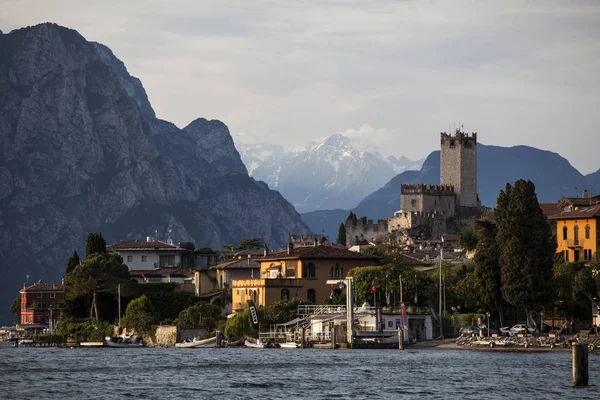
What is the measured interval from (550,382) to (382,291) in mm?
49568

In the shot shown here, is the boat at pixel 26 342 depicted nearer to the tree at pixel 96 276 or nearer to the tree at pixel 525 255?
the tree at pixel 96 276

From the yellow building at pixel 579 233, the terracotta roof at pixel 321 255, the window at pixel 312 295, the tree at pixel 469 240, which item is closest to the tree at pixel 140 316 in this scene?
the terracotta roof at pixel 321 255

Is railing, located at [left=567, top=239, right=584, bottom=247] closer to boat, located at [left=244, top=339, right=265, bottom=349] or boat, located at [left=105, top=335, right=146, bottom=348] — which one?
boat, located at [left=244, top=339, right=265, bottom=349]

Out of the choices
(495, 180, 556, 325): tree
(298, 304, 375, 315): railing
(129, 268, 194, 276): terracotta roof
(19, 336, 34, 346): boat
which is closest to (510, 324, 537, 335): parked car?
(495, 180, 556, 325): tree

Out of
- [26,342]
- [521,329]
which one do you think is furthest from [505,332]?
[26,342]

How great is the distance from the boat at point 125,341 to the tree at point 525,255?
132 ft

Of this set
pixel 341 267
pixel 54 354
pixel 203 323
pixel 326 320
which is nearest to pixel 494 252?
pixel 326 320

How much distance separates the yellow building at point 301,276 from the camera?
12288cm

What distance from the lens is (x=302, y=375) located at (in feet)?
251

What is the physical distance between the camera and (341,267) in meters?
126

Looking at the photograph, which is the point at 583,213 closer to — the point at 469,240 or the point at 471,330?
the point at 471,330

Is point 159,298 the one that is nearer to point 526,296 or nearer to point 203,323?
point 203,323

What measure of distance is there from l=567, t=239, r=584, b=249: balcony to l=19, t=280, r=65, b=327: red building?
83802mm

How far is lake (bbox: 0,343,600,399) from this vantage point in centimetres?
6594
